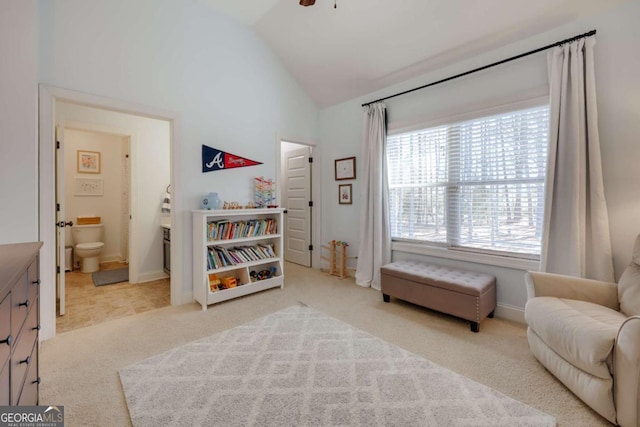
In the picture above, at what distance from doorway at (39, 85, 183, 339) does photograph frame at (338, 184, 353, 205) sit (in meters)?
2.28

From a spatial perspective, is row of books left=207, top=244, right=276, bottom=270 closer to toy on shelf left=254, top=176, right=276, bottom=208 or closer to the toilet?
toy on shelf left=254, top=176, right=276, bottom=208

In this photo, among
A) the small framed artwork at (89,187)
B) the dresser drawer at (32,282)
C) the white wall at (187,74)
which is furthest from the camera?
the small framed artwork at (89,187)

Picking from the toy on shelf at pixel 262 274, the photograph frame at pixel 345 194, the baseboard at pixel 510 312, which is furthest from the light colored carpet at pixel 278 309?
the photograph frame at pixel 345 194

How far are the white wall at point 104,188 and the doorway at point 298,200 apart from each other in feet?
9.40

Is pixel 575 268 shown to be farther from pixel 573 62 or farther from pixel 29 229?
pixel 29 229

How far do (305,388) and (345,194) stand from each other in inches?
116

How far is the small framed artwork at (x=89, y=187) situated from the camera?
4832 millimetres

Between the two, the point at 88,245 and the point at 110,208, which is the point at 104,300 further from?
the point at 110,208

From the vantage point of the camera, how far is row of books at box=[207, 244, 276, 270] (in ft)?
10.1

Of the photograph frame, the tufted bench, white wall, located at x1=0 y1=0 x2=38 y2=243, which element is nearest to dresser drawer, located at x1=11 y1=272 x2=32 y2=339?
white wall, located at x1=0 y1=0 x2=38 y2=243

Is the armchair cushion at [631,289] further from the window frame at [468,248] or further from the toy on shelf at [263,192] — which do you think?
the toy on shelf at [263,192]

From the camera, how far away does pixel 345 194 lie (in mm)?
4273

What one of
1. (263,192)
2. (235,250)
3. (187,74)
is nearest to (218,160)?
(263,192)

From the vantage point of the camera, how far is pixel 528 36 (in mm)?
2555
